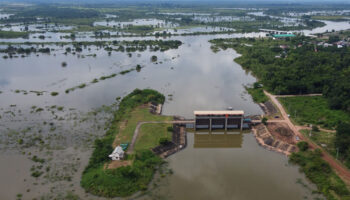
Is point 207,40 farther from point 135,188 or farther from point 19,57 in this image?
point 135,188

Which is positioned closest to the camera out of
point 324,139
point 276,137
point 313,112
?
point 324,139

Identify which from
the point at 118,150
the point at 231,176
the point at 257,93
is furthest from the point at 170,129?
the point at 257,93

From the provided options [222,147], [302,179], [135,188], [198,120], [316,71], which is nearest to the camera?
[135,188]

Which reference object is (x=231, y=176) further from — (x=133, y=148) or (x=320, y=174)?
(x=133, y=148)

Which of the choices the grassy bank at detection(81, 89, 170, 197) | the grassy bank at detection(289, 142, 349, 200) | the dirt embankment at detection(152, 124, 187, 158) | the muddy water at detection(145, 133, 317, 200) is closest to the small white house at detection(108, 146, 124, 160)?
the grassy bank at detection(81, 89, 170, 197)

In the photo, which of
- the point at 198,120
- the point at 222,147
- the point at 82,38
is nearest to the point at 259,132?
the point at 222,147

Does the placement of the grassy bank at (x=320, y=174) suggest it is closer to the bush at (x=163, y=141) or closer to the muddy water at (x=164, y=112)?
the muddy water at (x=164, y=112)
